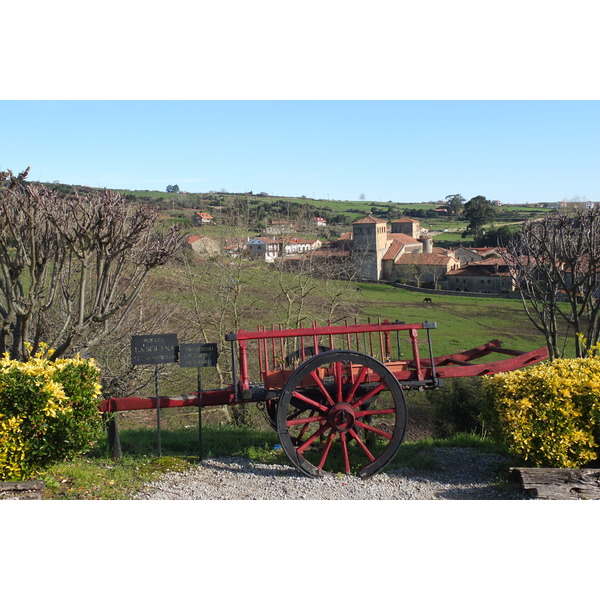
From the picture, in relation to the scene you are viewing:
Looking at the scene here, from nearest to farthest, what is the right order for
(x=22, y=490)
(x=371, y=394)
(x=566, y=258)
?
(x=22, y=490) < (x=371, y=394) < (x=566, y=258)

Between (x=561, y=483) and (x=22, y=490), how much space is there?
20.2 feet

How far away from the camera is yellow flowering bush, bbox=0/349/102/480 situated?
6.37 metres

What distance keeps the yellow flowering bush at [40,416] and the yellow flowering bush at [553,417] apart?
5191 mm

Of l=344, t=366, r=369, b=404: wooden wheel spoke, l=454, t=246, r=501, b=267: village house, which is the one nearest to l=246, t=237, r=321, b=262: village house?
l=344, t=366, r=369, b=404: wooden wheel spoke

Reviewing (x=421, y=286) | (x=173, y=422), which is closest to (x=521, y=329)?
(x=421, y=286)

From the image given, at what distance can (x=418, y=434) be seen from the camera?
51.3ft

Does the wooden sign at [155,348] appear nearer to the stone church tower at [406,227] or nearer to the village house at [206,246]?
the village house at [206,246]

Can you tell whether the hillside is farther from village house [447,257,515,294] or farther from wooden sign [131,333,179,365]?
wooden sign [131,333,179,365]

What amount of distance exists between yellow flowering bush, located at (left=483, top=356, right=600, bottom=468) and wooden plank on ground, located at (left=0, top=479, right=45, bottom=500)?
5.56m

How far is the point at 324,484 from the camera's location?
23.7 ft

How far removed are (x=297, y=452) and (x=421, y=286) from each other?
6590cm

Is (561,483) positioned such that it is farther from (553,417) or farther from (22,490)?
(22,490)

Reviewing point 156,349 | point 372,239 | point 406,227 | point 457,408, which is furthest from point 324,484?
point 406,227

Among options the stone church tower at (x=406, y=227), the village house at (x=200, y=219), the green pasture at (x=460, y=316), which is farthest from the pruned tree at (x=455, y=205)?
the village house at (x=200, y=219)
